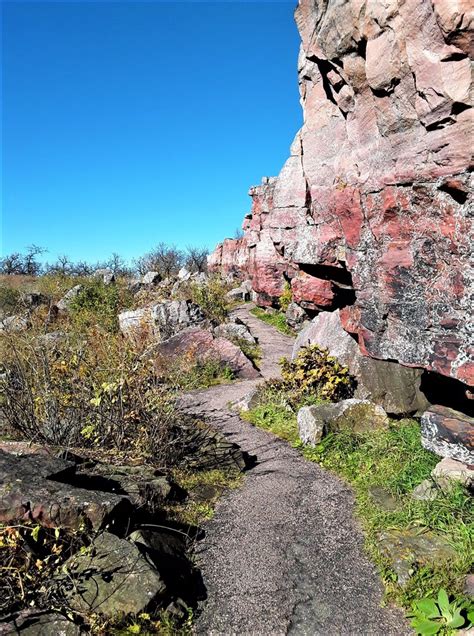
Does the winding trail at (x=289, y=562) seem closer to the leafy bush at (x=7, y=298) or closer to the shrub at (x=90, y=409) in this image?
→ the shrub at (x=90, y=409)

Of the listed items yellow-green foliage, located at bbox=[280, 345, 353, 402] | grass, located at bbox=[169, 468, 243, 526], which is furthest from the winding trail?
yellow-green foliage, located at bbox=[280, 345, 353, 402]

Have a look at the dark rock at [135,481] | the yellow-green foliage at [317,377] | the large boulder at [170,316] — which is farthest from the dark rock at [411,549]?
the large boulder at [170,316]

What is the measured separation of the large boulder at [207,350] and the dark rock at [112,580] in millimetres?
6737

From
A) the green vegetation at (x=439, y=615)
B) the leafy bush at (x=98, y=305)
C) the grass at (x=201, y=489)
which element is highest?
the leafy bush at (x=98, y=305)

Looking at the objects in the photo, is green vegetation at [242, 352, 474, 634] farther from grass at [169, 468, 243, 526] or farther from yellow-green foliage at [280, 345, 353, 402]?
grass at [169, 468, 243, 526]

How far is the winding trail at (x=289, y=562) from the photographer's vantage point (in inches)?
123

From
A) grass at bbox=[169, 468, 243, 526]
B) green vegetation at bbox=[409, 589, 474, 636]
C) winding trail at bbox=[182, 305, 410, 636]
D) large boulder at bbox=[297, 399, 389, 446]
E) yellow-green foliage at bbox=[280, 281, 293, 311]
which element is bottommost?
winding trail at bbox=[182, 305, 410, 636]

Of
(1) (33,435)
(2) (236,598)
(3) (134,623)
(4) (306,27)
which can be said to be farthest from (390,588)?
(4) (306,27)

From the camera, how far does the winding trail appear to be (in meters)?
3.12

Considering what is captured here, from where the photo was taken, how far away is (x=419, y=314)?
15.4ft

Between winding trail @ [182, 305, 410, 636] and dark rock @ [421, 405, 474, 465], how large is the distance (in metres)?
1.10

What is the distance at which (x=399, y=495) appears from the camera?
436 cm

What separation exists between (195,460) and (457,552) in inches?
122

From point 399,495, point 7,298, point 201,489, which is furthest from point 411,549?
point 7,298
